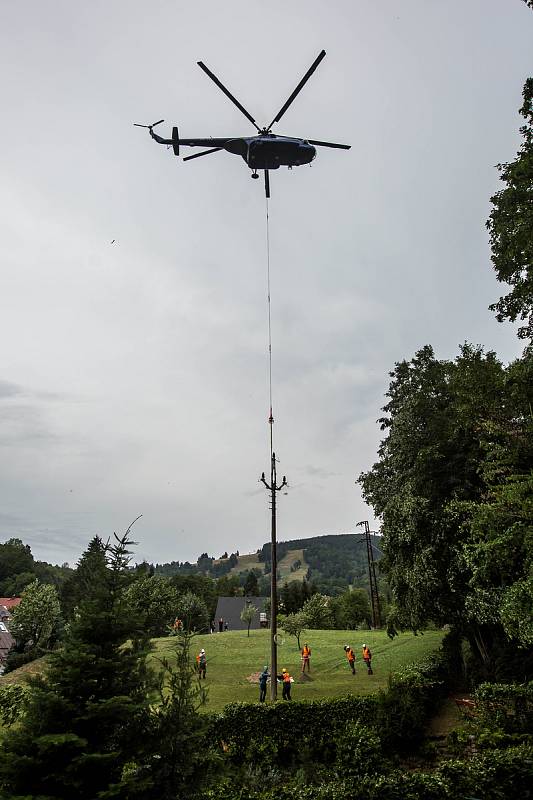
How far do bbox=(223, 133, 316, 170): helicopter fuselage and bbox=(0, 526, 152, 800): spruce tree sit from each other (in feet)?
39.1

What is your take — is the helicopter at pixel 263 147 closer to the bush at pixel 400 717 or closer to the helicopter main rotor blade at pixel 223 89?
the helicopter main rotor blade at pixel 223 89

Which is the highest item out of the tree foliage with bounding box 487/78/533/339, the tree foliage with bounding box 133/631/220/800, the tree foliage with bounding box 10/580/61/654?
the tree foliage with bounding box 487/78/533/339

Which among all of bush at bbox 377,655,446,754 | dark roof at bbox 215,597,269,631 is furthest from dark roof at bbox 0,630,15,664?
bush at bbox 377,655,446,754

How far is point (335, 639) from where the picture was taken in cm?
3872

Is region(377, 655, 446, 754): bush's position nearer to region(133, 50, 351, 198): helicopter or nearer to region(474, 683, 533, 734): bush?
region(474, 683, 533, 734): bush

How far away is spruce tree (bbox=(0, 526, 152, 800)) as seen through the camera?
6258 millimetres

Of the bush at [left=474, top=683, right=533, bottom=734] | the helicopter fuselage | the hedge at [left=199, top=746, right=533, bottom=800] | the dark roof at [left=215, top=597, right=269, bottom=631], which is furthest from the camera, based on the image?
the dark roof at [left=215, top=597, right=269, bottom=631]

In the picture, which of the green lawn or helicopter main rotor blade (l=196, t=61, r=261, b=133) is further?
the green lawn

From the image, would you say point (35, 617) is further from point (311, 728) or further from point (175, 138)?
point (175, 138)

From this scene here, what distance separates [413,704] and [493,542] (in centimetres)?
657

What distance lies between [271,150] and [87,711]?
13991 mm

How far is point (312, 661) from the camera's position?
98.8ft

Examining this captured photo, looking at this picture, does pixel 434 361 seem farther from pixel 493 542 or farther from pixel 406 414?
pixel 493 542

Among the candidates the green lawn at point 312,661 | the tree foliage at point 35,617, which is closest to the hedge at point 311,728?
the green lawn at point 312,661
